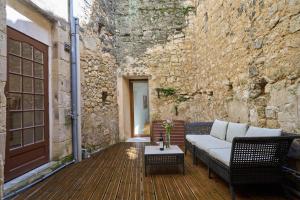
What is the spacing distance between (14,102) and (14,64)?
50 centimetres

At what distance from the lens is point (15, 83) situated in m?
2.99

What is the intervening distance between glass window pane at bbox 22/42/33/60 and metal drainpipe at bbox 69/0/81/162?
3.14 feet

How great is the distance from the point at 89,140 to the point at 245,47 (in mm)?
3429

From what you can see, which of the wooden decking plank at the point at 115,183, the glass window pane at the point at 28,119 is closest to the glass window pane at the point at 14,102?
the glass window pane at the point at 28,119

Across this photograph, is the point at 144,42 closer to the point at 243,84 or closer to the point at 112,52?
the point at 112,52

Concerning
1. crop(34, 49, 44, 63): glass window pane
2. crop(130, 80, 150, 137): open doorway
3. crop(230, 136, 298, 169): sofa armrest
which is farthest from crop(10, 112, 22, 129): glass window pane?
crop(130, 80, 150, 137): open doorway

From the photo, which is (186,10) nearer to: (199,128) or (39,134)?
(199,128)

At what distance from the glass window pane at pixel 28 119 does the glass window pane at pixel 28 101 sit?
86 mm

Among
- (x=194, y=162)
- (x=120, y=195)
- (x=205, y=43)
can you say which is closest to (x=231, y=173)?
(x=120, y=195)

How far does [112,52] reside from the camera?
6121 mm

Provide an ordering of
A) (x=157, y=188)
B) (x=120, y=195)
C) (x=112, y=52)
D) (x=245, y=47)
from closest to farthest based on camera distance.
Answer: (x=120, y=195) < (x=157, y=188) < (x=245, y=47) < (x=112, y=52)

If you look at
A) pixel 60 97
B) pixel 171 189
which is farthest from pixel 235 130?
pixel 60 97

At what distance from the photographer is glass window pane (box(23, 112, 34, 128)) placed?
10.3 ft

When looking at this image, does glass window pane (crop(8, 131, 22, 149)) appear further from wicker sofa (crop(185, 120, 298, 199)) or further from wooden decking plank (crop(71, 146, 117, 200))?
wicker sofa (crop(185, 120, 298, 199))
